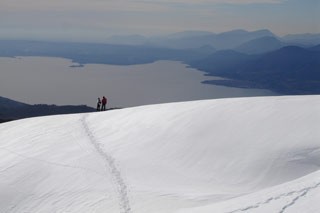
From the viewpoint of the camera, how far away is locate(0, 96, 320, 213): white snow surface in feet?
36.8

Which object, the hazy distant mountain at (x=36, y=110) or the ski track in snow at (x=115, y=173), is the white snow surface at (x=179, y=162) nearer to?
the ski track in snow at (x=115, y=173)

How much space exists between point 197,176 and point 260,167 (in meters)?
2.39

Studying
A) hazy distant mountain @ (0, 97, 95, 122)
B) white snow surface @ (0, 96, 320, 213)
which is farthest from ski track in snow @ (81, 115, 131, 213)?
hazy distant mountain @ (0, 97, 95, 122)

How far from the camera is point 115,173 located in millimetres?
14812

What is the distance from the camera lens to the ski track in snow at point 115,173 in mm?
11811

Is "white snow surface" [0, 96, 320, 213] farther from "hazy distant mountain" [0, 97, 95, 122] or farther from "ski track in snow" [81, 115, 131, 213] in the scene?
"hazy distant mountain" [0, 97, 95, 122]

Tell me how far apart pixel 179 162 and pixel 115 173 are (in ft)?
9.02

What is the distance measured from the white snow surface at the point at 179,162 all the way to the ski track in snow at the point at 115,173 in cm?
4

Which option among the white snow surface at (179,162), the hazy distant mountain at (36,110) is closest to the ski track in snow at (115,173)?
Result: the white snow surface at (179,162)

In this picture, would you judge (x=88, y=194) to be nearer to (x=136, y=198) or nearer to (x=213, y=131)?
(x=136, y=198)

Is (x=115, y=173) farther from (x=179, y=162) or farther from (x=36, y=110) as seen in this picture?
(x=36, y=110)

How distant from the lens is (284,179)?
13078 mm

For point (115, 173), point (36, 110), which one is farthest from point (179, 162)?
point (36, 110)

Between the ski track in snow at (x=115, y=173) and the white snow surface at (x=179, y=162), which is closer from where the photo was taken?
the white snow surface at (x=179, y=162)
